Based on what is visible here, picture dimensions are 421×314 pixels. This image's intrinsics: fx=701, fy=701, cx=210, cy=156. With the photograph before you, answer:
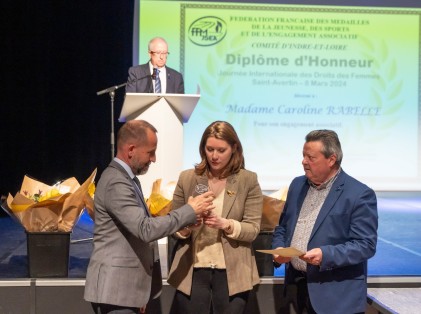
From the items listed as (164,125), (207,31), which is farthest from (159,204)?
(207,31)

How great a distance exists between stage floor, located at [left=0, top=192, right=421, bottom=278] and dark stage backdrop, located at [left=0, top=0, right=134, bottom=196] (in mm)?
992

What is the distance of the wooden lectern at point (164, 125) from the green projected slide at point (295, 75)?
284cm

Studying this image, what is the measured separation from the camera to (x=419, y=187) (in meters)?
8.30

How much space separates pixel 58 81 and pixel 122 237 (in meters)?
5.40

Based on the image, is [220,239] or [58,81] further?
[58,81]

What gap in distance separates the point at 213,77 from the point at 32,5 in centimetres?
207

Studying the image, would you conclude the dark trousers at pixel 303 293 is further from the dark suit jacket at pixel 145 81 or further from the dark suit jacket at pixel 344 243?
the dark suit jacket at pixel 145 81

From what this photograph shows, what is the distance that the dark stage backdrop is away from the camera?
749 cm

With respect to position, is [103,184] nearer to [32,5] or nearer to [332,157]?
[332,157]

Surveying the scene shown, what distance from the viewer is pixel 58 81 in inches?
300

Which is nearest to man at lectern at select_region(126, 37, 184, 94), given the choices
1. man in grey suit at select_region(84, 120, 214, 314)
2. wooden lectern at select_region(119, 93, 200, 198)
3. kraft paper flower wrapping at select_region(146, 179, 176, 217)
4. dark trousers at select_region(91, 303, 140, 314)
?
wooden lectern at select_region(119, 93, 200, 198)

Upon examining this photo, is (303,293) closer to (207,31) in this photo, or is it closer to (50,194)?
(50,194)

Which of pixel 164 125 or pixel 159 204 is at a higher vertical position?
pixel 164 125

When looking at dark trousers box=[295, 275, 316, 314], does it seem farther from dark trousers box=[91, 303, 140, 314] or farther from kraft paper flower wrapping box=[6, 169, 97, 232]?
kraft paper flower wrapping box=[6, 169, 97, 232]
